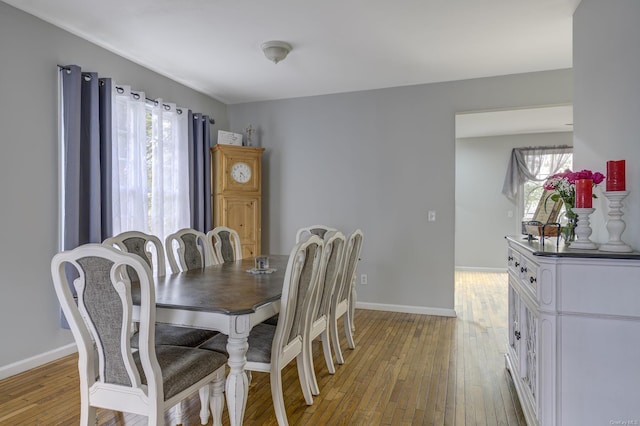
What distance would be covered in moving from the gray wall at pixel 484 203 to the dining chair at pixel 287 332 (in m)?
5.91

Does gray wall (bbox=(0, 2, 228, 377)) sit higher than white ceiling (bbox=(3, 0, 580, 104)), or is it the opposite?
white ceiling (bbox=(3, 0, 580, 104))

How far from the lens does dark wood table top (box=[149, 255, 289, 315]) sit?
1.81 m

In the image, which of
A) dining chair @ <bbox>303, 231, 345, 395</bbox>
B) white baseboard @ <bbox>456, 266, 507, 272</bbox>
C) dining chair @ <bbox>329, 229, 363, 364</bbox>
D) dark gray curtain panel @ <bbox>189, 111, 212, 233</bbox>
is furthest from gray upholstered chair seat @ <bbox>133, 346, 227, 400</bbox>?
white baseboard @ <bbox>456, 266, 507, 272</bbox>

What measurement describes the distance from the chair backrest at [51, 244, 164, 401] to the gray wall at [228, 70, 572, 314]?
338cm

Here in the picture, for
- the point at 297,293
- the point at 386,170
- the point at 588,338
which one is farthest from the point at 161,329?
the point at 386,170

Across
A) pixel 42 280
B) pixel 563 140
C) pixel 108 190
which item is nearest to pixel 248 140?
pixel 108 190

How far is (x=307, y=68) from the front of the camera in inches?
155

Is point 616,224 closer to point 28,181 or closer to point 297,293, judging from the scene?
point 297,293

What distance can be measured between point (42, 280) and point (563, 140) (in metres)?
7.83

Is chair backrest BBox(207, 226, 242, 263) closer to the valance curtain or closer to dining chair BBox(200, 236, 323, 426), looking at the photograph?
dining chair BBox(200, 236, 323, 426)

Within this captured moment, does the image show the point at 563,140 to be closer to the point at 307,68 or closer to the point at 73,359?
the point at 307,68

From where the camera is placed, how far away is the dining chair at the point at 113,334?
4.91 ft

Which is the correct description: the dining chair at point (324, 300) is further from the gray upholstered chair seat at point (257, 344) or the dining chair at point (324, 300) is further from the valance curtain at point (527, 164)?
the valance curtain at point (527, 164)

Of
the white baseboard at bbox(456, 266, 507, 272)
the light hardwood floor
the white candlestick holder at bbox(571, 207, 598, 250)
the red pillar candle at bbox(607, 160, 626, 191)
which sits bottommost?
the light hardwood floor
